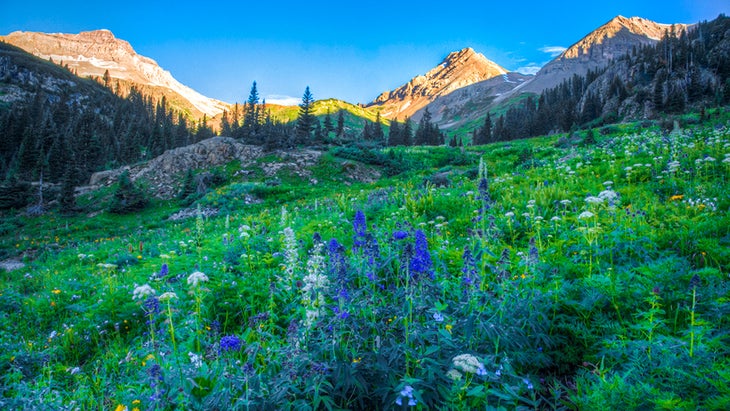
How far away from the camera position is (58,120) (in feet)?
274

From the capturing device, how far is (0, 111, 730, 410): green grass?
2293mm

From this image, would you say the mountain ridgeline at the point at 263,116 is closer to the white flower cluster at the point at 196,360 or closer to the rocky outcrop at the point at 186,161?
the rocky outcrop at the point at 186,161

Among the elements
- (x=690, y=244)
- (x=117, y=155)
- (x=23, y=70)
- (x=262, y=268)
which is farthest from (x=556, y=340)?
(x=23, y=70)

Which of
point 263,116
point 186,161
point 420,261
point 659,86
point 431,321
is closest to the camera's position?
point 431,321

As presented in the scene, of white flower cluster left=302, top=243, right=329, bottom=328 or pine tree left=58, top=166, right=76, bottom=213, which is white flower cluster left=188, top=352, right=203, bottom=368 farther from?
pine tree left=58, top=166, right=76, bottom=213

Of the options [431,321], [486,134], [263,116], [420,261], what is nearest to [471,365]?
[431,321]

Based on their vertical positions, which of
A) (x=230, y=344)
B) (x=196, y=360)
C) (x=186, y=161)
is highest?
(x=186, y=161)

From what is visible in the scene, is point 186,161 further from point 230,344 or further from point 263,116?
point 263,116

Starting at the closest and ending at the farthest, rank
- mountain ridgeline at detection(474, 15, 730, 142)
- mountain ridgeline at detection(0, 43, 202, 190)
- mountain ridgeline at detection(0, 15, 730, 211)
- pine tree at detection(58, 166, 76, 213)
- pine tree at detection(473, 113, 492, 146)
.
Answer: pine tree at detection(58, 166, 76, 213), mountain ridgeline at detection(0, 15, 730, 211), mountain ridgeline at detection(0, 43, 202, 190), mountain ridgeline at detection(474, 15, 730, 142), pine tree at detection(473, 113, 492, 146)

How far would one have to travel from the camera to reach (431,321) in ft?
8.84

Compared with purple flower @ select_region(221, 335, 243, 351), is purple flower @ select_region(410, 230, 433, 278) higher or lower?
higher

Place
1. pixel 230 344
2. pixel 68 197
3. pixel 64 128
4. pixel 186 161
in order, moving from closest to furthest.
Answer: pixel 230 344 < pixel 68 197 < pixel 186 161 < pixel 64 128

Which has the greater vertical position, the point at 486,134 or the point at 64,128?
the point at 486,134

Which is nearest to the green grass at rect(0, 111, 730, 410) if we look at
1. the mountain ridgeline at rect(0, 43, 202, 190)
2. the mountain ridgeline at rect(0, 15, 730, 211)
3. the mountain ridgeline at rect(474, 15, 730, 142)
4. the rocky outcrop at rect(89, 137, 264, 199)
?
the rocky outcrop at rect(89, 137, 264, 199)
